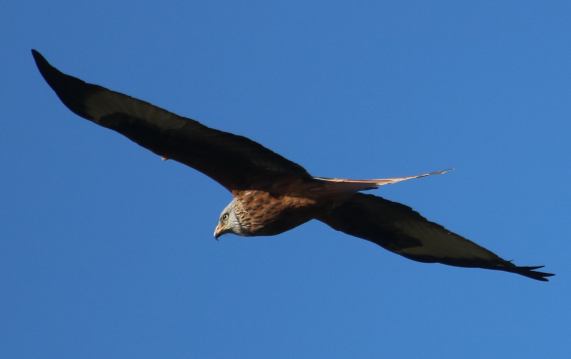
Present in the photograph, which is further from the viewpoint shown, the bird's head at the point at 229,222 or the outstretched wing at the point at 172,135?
the bird's head at the point at 229,222

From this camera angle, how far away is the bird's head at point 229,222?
1164cm

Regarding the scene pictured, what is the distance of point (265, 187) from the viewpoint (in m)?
11.4

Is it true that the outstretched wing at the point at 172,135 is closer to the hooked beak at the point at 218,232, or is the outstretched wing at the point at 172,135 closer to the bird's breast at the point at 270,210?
the bird's breast at the point at 270,210

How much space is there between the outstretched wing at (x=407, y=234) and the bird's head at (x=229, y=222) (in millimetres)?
825

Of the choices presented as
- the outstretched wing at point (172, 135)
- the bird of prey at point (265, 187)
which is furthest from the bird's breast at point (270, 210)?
the outstretched wing at point (172, 135)

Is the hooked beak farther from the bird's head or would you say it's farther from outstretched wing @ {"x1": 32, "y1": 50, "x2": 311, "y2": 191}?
outstretched wing @ {"x1": 32, "y1": 50, "x2": 311, "y2": 191}


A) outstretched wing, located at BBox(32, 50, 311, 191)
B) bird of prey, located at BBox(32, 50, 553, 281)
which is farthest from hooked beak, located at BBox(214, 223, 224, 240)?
outstretched wing, located at BBox(32, 50, 311, 191)

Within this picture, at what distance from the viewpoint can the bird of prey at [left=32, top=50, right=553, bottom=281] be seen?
35.1ft

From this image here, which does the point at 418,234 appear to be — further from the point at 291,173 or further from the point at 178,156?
the point at 178,156

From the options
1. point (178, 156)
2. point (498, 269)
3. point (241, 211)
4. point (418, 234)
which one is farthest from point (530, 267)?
point (178, 156)

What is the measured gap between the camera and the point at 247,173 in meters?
11.3

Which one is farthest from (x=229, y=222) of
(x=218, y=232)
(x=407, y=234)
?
(x=407, y=234)

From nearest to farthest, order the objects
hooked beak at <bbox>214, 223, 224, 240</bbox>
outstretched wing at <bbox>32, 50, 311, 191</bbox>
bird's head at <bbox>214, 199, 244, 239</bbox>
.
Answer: outstretched wing at <bbox>32, 50, 311, 191</bbox>, bird's head at <bbox>214, 199, 244, 239</bbox>, hooked beak at <bbox>214, 223, 224, 240</bbox>

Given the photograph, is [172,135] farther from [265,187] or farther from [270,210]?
[270,210]
